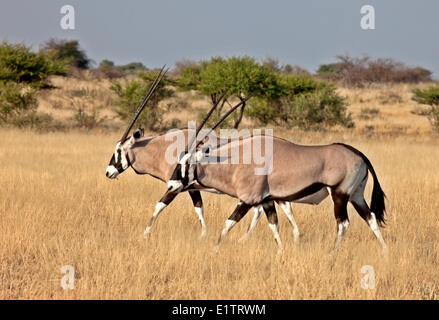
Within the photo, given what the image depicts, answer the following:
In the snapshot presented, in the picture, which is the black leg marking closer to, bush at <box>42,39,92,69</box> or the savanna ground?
the savanna ground

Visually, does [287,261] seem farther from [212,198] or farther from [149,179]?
[149,179]

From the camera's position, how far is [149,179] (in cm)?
969

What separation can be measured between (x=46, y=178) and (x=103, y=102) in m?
23.7

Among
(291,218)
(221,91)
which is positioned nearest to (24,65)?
(221,91)

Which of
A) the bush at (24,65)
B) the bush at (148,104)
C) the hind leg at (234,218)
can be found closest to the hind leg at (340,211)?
the hind leg at (234,218)

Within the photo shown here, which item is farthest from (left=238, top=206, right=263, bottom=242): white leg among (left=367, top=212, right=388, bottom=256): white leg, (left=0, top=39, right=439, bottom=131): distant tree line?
(left=0, top=39, right=439, bottom=131): distant tree line

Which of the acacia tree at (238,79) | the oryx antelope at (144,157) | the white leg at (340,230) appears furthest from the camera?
the acacia tree at (238,79)

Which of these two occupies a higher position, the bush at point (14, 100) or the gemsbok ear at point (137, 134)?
the bush at point (14, 100)

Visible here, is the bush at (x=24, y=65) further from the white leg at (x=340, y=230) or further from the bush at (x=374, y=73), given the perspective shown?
the bush at (x=374, y=73)

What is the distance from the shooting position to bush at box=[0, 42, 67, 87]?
21.7 metres

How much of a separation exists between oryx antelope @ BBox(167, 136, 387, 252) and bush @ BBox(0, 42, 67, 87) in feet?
58.2

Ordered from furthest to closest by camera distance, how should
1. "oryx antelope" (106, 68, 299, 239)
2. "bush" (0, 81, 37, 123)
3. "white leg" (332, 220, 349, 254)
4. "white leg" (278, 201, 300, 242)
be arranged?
"bush" (0, 81, 37, 123) → "oryx antelope" (106, 68, 299, 239) → "white leg" (278, 201, 300, 242) → "white leg" (332, 220, 349, 254)

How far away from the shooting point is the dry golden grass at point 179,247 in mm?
4363
